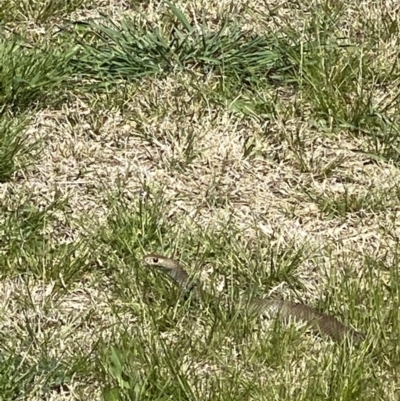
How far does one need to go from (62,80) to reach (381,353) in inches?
88.6

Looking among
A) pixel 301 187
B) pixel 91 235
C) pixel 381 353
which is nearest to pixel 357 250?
pixel 301 187

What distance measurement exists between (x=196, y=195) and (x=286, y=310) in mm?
961

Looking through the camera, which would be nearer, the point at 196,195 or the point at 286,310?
the point at 286,310

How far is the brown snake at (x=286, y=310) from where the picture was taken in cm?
426

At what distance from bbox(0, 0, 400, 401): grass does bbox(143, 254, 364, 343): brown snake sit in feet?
0.15

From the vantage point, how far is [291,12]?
243 inches

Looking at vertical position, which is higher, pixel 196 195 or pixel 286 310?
pixel 286 310

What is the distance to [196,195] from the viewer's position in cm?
521

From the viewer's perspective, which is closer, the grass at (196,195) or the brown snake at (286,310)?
the grass at (196,195)

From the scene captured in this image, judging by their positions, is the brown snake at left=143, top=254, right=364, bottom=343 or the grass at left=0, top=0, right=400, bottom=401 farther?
the brown snake at left=143, top=254, right=364, bottom=343

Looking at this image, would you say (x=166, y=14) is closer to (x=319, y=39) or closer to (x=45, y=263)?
(x=319, y=39)

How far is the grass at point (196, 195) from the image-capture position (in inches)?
163

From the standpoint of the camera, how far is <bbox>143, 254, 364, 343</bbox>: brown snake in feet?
14.0

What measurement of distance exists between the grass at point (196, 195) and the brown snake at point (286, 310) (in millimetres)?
45
